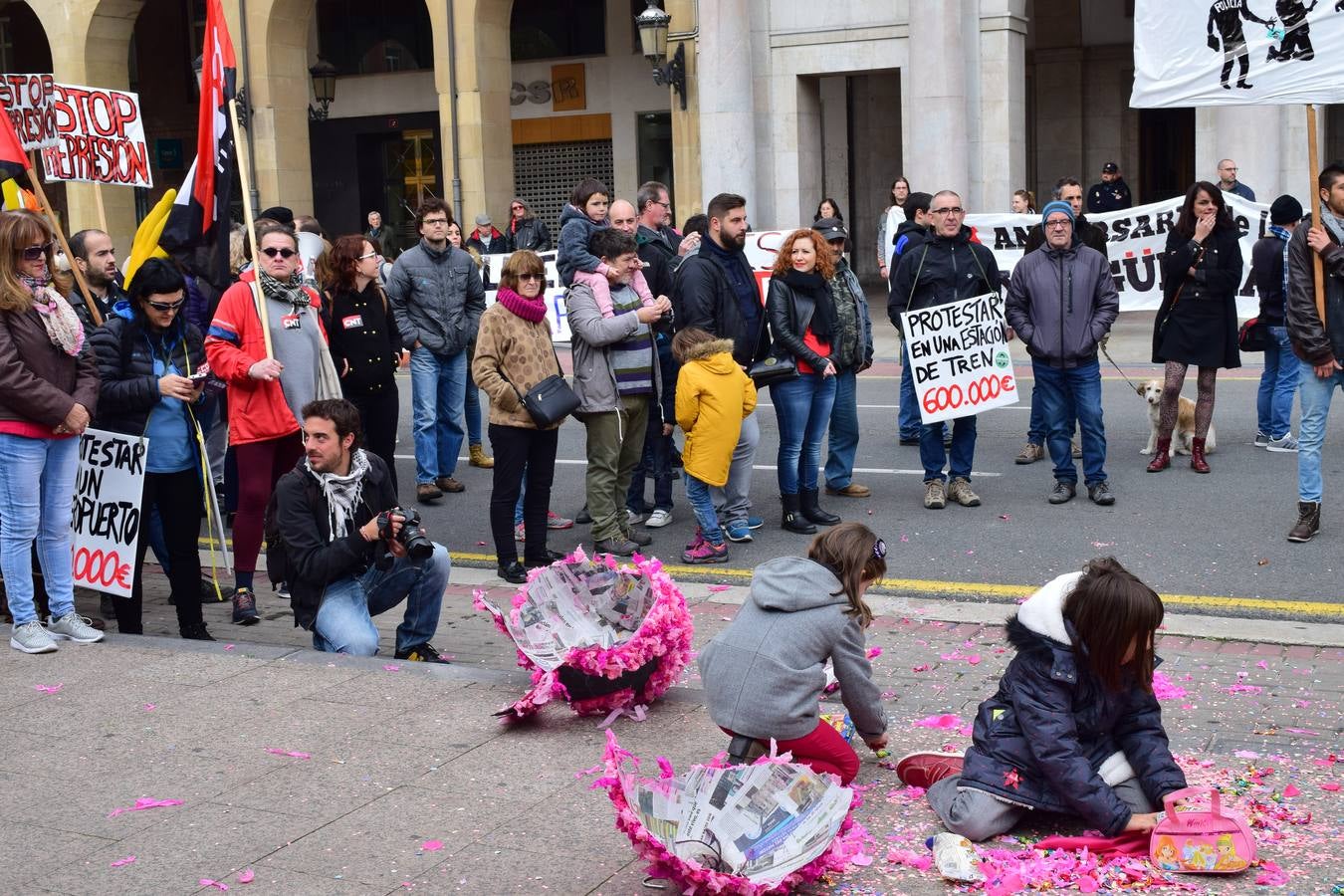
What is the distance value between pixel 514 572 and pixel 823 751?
384cm

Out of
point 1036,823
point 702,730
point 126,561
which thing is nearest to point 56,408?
point 126,561

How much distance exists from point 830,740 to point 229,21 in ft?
77.2

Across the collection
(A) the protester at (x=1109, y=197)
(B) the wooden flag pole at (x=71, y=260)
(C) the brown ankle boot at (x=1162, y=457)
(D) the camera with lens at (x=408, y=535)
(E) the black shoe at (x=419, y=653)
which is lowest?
(E) the black shoe at (x=419, y=653)

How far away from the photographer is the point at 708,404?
882 cm

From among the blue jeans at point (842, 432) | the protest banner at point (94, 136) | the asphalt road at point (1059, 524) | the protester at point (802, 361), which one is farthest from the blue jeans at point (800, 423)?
the protest banner at point (94, 136)

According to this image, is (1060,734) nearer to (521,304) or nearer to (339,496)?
(339,496)

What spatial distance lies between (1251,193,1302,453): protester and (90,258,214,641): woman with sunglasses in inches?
294

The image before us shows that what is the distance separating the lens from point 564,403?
8.52 meters

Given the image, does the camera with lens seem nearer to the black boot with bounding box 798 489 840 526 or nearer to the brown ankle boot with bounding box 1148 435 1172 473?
the black boot with bounding box 798 489 840 526

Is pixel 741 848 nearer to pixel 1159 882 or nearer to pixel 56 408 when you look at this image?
pixel 1159 882

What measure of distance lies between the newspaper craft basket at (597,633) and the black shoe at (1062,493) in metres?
4.43

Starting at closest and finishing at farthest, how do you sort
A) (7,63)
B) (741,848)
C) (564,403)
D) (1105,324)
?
(741,848)
(564,403)
(1105,324)
(7,63)

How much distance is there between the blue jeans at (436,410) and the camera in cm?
1109

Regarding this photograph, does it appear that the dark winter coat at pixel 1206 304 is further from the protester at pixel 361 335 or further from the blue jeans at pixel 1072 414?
the protester at pixel 361 335
